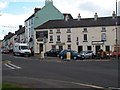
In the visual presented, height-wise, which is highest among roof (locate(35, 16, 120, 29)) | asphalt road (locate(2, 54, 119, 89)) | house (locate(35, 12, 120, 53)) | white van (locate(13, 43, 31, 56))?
roof (locate(35, 16, 120, 29))

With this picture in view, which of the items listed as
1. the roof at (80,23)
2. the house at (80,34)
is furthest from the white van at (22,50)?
the roof at (80,23)

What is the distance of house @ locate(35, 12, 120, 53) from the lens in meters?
85.1

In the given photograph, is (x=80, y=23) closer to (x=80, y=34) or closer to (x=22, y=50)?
(x=80, y=34)

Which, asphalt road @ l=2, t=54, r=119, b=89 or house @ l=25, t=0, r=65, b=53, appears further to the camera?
house @ l=25, t=0, r=65, b=53

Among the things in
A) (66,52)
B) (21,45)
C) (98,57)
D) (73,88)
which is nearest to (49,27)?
(21,45)

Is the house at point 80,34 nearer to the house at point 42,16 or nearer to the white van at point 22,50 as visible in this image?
the house at point 42,16

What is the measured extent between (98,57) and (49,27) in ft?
108

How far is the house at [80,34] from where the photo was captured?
85.1 m

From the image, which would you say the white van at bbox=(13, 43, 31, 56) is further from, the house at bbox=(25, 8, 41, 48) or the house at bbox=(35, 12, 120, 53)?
the house at bbox=(25, 8, 41, 48)

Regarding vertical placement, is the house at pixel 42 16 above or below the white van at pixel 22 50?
above

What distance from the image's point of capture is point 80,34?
3541 inches

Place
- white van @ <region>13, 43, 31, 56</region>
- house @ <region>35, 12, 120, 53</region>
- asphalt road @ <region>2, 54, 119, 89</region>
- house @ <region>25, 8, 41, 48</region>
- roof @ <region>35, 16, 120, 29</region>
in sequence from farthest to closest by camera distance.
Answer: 1. house @ <region>25, 8, 41, 48</region>
2. roof @ <region>35, 16, 120, 29</region>
3. house @ <region>35, 12, 120, 53</region>
4. white van @ <region>13, 43, 31, 56</region>
5. asphalt road @ <region>2, 54, 119, 89</region>

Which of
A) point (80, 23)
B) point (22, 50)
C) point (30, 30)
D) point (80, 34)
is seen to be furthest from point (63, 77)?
point (30, 30)

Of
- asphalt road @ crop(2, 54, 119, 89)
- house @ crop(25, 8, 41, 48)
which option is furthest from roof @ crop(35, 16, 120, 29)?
asphalt road @ crop(2, 54, 119, 89)
